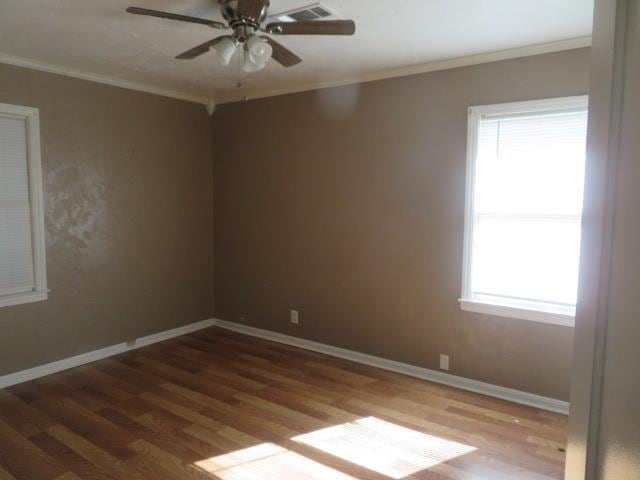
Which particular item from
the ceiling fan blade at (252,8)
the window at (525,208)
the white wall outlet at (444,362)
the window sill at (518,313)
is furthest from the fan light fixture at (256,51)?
the white wall outlet at (444,362)

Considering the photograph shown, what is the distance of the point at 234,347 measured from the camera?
436cm

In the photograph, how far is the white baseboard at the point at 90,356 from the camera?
344 cm

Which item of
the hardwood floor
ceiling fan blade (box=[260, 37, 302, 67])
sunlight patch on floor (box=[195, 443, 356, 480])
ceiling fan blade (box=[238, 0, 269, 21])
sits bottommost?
sunlight patch on floor (box=[195, 443, 356, 480])

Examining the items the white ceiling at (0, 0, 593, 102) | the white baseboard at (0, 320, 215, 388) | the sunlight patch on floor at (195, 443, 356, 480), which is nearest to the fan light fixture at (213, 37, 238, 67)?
the white ceiling at (0, 0, 593, 102)

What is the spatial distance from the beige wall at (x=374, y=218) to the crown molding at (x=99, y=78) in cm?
43

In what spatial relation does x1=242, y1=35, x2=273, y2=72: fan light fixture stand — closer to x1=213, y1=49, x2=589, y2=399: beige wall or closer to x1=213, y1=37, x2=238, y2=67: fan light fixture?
x1=213, y1=37, x2=238, y2=67: fan light fixture

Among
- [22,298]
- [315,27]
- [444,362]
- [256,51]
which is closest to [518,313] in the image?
[444,362]

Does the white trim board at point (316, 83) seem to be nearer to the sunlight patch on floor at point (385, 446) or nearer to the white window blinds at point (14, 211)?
the white window blinds at point (14, 211)

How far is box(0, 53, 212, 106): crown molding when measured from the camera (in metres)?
3.33

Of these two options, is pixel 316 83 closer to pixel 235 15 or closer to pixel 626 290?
pixel 235 15

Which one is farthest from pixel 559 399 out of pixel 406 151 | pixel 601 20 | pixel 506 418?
pixel 601 20

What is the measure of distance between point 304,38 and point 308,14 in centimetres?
42

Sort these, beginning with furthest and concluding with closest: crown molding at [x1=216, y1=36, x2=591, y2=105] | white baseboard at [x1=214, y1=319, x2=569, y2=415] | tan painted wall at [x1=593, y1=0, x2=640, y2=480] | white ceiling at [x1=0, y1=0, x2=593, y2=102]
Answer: white baseboard at [x1=214, y1=319, x2=569, y2=415], crown molding at [x1=216, y1=36, x2=591, y2=105], white ceiling at [x1=0, y1=0, x2=593, y2=102], tan painted wall at [x1=593, y1=0, x2=640, y2=480]

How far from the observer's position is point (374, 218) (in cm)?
379
